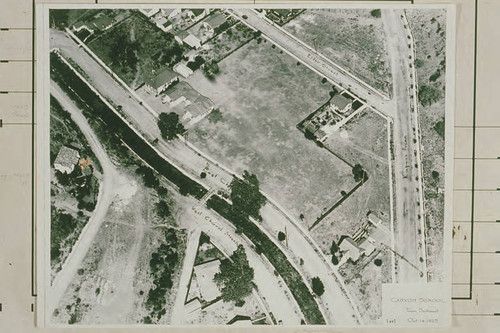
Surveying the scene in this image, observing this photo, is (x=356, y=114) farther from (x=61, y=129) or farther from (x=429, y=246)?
(x=61, y=129)

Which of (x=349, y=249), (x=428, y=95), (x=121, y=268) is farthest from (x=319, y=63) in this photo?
(x=121, y=268)

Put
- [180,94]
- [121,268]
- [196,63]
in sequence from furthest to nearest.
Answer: [196,63] < [180,94] < [121,268]

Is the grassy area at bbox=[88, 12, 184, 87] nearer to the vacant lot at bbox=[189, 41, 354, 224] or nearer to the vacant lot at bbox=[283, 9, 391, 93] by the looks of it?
the vacant lot at bbox=[189, 41, 354, 224]

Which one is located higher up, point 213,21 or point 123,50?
point 123,50

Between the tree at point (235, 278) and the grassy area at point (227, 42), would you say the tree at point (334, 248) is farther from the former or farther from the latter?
the grassy area at point (227, 42)

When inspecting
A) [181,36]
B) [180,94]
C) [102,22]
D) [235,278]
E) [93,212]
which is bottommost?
[235,278]

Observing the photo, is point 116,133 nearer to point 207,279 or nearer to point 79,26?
point 79,26
